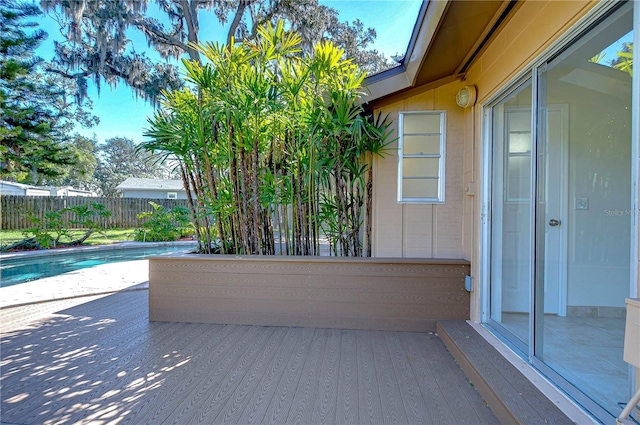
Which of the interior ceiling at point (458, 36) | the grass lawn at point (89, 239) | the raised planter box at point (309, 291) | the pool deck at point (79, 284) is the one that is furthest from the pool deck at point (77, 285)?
the interior ceiling at point (458, 36)

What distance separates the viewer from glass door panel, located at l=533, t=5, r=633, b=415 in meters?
1.67

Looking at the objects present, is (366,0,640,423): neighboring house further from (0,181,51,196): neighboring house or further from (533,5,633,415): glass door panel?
(0,181,51,196): neighboring house

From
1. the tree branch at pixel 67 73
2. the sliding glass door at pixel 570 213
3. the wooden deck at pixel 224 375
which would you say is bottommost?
the wooden deck at pixel 224 375

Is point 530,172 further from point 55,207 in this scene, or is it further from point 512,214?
point 55,207

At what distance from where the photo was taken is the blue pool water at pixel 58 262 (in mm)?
5850

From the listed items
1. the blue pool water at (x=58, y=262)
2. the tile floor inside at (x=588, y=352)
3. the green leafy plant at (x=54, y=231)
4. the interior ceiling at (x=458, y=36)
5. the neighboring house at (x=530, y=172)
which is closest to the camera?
the tile floor inside at (x=588, y=352)

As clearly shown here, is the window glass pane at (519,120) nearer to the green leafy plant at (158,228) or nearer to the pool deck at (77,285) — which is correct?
the pool deck at (77,285)

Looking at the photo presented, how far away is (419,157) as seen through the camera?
3.34 metres

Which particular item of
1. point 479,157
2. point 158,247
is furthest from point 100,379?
point 158,247

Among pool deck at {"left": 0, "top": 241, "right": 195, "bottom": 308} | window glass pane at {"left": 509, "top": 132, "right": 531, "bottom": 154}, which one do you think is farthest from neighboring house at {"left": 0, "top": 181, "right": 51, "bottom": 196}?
window glass pane at {"left": 509, "top": 132, "right": 531, "bottom": 154}

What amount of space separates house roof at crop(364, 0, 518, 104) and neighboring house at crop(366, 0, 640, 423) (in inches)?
0.5

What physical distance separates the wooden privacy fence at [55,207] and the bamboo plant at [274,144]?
31.5ft

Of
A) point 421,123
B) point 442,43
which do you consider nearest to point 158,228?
point 421,123

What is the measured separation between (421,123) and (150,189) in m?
20.5
